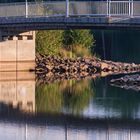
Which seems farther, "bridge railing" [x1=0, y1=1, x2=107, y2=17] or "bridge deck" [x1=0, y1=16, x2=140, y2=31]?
"bridge railing" [x1=0, y1=1, x2=107, y2=17]

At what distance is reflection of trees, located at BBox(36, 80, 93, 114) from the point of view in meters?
50.2

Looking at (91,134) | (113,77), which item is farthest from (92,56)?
(91,134)

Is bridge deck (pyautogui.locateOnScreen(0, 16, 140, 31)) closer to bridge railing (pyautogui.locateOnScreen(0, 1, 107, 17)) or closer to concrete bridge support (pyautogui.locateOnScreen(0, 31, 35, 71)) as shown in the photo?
bridge railing (pyautogui.locateOnScreen(0, 1, 107, 17))

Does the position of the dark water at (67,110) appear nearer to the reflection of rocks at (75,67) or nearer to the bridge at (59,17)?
the bridge at (59,17)

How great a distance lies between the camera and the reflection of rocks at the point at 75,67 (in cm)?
7625

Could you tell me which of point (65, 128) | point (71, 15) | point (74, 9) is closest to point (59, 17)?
point (71, 15)

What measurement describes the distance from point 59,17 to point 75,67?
61.3ft

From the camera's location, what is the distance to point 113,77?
7219 centimetres

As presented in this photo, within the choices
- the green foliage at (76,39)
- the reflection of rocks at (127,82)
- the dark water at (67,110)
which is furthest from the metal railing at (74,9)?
the green foliage at (76,39)

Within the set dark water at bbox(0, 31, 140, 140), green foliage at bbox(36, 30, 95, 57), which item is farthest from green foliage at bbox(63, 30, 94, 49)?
dark water at bbox(0, 31, 140, 140)

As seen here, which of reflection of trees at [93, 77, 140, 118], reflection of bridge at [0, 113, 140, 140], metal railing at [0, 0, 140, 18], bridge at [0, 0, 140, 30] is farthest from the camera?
metal railing at [0, 0, 140, 18]

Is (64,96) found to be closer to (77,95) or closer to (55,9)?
(77,95)

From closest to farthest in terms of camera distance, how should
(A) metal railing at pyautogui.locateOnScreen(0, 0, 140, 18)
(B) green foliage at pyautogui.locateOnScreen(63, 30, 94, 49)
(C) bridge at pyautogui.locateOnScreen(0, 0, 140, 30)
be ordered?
(C) bridge at pyautogui.locateOnScreen(0, 0, 140, 30), (A) metal railing at pyautogui.locateOnScreen(0, 0, 140, 18), (B) green foliage at pyautogui.locateOnScreen(63, 30, 94, 49)

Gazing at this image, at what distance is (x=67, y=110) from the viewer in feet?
160
